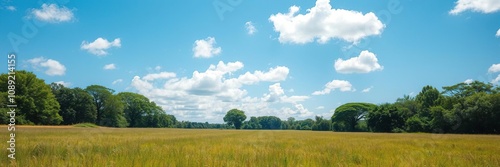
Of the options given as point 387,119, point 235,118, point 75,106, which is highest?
point 75,106

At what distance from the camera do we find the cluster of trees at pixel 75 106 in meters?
60.9

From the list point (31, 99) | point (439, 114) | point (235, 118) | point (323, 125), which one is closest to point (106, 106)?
point (31, 99)

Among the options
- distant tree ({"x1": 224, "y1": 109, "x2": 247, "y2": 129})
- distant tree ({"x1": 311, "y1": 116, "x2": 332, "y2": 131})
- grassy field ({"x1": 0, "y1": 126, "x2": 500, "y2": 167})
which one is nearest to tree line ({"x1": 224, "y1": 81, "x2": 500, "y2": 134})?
distant tree ({"x1": 311, "y1": 116, "x2": 332, "y2": 131})

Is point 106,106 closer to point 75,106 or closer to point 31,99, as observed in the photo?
point 75,106

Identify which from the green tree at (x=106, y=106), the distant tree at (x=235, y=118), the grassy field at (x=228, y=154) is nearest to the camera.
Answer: the grassy field at (x=228, y=154)

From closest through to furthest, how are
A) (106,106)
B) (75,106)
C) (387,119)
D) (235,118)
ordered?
(387,119) < (75,106) < (106,106) < (235,118)

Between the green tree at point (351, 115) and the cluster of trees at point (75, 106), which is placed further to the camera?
the green tree at point (351, 115)

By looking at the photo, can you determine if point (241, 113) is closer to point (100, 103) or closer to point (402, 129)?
point (100, 103)

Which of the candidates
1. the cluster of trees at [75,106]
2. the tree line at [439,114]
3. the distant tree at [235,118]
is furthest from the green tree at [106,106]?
the distant tree at [235,118]

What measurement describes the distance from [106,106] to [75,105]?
9931 mm

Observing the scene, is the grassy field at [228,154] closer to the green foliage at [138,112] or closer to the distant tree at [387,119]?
the distant tree at [387,119]

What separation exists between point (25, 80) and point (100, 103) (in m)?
37.7

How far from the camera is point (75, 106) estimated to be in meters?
87.5

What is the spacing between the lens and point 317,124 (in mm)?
158625
